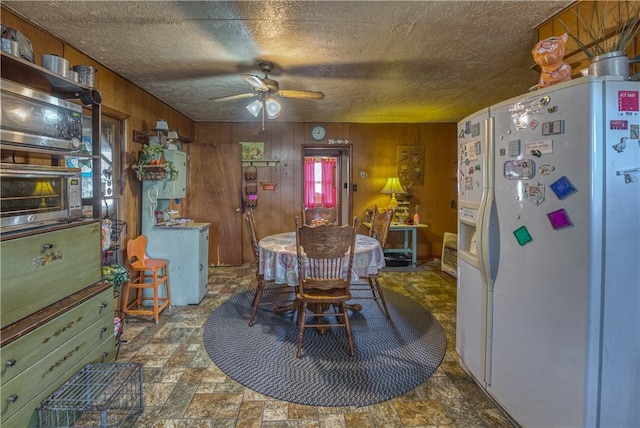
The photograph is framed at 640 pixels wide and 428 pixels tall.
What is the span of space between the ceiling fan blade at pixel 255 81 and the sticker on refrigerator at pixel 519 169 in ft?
6.16

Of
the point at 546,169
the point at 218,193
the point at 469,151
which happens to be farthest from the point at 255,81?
the point at 218,193

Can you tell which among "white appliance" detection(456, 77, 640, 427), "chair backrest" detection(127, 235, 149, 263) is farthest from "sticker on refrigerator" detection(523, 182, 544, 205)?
"chair backrest" detection(127, 235, 149, 263)

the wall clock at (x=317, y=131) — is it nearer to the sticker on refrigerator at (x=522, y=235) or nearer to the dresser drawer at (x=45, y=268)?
the dresser drawer at (x=45, y=268)

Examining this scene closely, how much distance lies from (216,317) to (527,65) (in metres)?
3.85

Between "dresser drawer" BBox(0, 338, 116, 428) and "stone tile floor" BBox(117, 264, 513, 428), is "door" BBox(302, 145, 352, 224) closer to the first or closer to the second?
"stone tile floor" BBox(117, 264, 513, 428)

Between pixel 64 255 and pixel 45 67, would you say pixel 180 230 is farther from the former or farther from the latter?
pixel 45 67

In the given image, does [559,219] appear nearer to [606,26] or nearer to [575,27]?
[606,26]

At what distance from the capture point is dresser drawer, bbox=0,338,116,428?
1.39 m

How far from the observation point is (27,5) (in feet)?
6.15

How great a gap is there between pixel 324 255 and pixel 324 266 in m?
0.21

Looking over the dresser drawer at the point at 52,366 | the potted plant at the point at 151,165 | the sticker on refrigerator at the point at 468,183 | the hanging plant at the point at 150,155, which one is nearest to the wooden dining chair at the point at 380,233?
the sticker on refrigerator at the point at 468,183

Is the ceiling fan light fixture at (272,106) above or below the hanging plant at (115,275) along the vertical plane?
above

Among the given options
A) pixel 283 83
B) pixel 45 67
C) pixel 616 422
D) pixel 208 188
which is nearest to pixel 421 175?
pixel 283 83

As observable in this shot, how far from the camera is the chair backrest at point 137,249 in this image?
3166 millimetres
